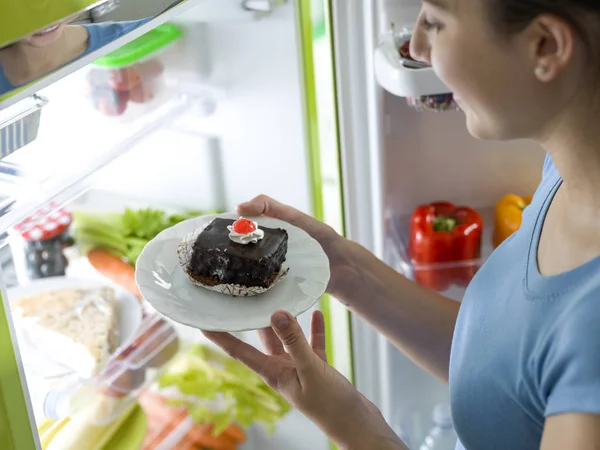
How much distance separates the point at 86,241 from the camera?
1559 mm

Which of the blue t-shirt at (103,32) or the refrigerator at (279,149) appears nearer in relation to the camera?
the blue t-shirt at (103,32)

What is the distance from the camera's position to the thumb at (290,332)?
0.92m

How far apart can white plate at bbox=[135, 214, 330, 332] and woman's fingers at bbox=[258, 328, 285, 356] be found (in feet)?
0.24

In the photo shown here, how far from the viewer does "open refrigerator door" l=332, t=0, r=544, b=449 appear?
1483 millimetres

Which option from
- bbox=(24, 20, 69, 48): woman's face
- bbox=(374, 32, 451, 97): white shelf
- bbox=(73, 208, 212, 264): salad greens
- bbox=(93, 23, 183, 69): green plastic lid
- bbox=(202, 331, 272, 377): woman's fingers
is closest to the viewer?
bbox=(24, 20, 69, 48): woman's face

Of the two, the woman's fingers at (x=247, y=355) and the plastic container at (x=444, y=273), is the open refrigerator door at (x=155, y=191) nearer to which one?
the plastic container at (x=444, y=273)

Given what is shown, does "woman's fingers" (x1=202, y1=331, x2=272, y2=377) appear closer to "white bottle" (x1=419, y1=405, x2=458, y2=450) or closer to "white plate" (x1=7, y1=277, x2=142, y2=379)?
"white plate" (x1=7, y1=277, x2=142, y2=379)

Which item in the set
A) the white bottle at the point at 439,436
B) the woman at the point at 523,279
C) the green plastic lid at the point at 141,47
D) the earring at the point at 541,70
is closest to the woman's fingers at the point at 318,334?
the woman at the point at 523,279

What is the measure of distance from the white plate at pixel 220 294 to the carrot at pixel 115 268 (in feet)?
1.21

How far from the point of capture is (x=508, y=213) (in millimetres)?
1565

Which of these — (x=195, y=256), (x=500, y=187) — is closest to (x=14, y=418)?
(x=195, y=256)

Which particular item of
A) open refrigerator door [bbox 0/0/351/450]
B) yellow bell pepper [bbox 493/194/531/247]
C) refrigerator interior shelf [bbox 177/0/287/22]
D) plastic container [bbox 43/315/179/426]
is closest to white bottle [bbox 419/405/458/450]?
open refrigerator door [bbox 0/0/351/450]

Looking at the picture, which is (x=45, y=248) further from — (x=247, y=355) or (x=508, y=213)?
(x=508, y=213)

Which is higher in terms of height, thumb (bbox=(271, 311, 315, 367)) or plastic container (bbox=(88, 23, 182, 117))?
plastic container (bbox=(88, 23, 182, 117))
